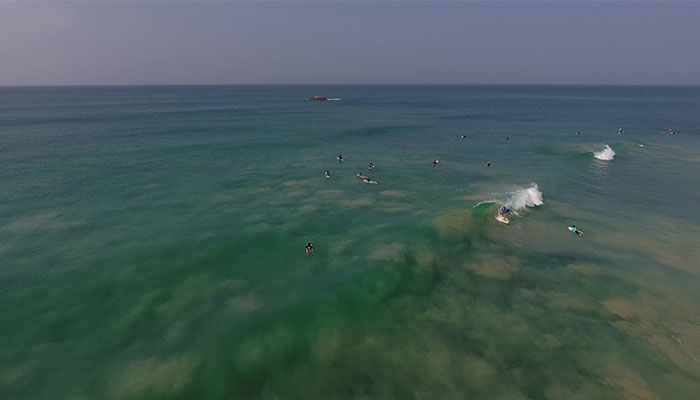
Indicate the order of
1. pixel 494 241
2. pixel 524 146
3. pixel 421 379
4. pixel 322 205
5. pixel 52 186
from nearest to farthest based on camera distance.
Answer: pixel 421 379 < pixel 494 241 < pixel 322 205 < pixel 52 186 < pixel 524 146

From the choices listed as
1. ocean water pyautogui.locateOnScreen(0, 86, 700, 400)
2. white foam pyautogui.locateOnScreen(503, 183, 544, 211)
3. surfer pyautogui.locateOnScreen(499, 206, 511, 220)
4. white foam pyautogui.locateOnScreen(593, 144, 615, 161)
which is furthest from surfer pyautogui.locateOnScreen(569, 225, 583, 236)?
white foam pyautogui.locateOnScreen(593, 144, 615, 161)

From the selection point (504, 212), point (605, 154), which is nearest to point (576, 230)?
point (504, 212)

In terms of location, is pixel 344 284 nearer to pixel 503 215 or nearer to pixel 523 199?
pixel 503 215

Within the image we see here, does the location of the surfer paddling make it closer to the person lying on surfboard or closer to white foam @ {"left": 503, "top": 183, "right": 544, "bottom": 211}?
the person lying on surfboard

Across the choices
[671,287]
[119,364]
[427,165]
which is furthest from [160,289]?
[427,165]

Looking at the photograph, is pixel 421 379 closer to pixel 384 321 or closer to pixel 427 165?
pixel 384 321

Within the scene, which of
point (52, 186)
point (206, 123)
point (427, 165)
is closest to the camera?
point (52, 186)
